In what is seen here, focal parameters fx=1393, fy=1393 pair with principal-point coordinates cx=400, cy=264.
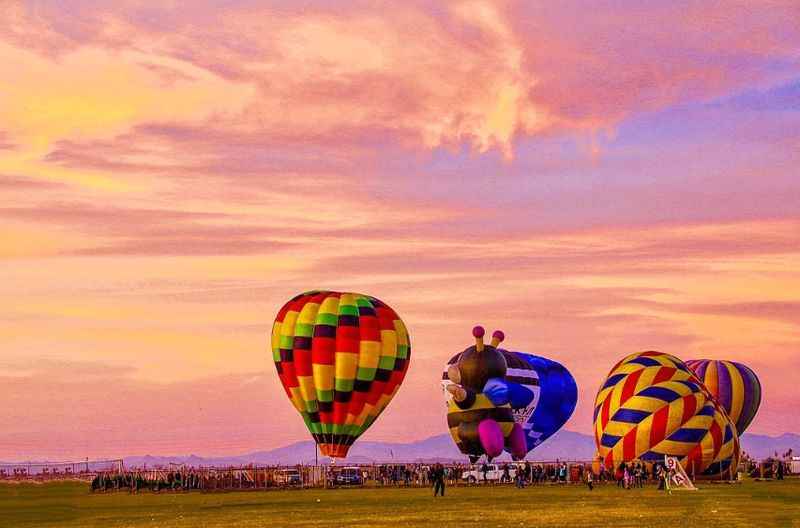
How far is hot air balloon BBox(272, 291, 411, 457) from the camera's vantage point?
7881cm

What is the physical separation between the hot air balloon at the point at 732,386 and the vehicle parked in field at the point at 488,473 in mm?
18402

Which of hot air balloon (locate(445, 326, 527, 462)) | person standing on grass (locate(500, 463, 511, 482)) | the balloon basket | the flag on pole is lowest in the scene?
the flag on pole

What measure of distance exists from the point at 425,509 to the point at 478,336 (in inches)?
1177

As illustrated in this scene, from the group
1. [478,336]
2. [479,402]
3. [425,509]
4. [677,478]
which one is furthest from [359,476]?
[425,509]

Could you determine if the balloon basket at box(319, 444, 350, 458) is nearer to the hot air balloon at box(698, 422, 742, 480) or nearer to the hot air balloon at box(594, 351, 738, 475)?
the hot air balloon at box(594, 351, 738, 475)

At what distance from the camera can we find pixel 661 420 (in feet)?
245

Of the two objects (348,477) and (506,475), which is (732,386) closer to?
(506,475)

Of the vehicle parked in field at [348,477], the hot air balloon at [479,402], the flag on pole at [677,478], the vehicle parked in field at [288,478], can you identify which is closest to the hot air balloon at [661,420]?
the flag on pole at [677,478]

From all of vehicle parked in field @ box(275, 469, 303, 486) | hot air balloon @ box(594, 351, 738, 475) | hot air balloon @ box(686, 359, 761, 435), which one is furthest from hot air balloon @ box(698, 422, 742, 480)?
vehicle parked in field @ box(275, 469, 303, 486)

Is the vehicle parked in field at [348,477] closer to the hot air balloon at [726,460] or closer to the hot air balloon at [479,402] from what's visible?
the hot air balloon at [479,402]

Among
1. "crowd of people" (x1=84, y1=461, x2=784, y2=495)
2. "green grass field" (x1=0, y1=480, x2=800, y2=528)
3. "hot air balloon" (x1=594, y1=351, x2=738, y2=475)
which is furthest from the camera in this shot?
"crowd of people" (x1=84, y1=461, x2=784, y2=495)

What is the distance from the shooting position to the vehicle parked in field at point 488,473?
270 ft

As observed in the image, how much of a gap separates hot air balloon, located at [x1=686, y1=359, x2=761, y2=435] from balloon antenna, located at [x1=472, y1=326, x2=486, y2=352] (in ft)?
74.4

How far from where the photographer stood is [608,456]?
76.9 m
